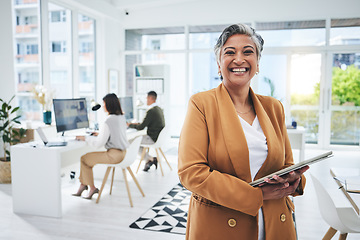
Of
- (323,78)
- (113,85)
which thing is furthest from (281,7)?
(113,85)

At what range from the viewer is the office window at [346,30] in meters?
7.29

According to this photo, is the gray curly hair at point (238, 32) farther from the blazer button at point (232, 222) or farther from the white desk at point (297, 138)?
the white desk at point (297, 138)

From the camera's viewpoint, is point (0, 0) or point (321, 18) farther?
point (321, 18)

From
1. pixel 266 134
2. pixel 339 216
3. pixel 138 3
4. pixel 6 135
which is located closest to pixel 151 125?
pixel 6 135

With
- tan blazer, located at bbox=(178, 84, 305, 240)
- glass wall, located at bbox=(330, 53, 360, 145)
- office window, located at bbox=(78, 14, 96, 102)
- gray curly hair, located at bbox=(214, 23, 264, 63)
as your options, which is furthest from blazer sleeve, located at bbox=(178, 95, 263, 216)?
glass wall, located at bbox=(330, 53, 360, 145)

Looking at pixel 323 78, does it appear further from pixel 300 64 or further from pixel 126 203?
pixel 126 203

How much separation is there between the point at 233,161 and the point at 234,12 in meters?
7.02

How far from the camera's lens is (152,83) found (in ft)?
25.5

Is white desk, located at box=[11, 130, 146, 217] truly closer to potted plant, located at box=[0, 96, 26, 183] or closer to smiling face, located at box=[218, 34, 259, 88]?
potted plant, located at box=[0, 96, 26, 183]

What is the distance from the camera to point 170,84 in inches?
329

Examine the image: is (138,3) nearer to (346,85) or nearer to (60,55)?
(60,55)

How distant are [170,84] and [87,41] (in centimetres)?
218

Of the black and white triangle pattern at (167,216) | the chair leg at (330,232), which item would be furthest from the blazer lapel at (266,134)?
the black and white triangle pattern at (167,216)

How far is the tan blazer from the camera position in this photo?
1.13 m
